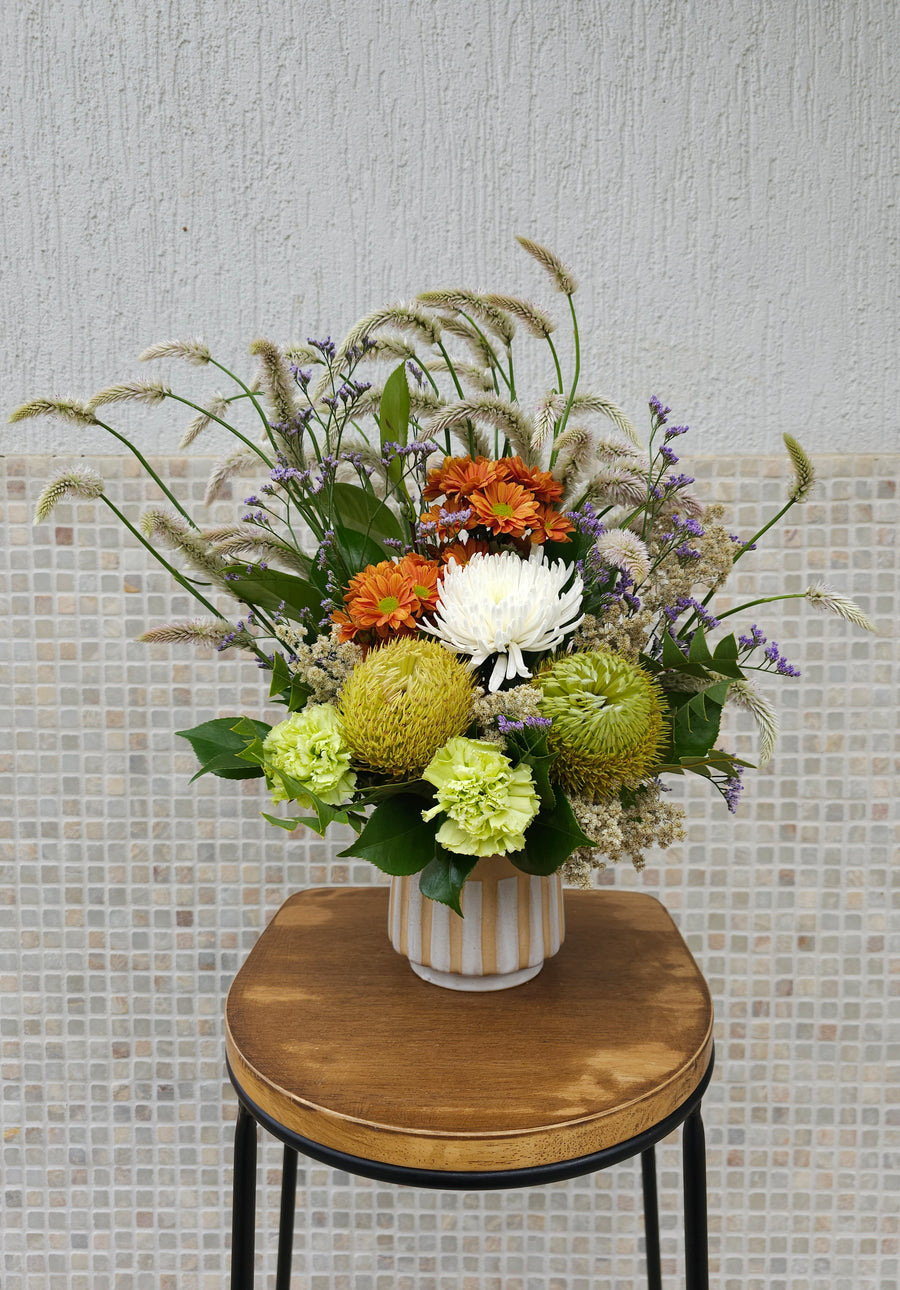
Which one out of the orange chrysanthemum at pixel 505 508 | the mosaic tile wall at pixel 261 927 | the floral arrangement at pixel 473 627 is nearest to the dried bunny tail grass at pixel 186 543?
the floral arrangement at pixel 473 627

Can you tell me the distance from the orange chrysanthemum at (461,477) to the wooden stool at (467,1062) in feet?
1.36

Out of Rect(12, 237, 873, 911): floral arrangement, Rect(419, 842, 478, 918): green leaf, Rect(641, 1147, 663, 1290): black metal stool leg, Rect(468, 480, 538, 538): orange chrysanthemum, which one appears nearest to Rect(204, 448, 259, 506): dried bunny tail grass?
Rect(12, 237, 873, 911): floral arrangement

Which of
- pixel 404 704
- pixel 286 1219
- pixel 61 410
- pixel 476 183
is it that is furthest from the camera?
pixel 476 183

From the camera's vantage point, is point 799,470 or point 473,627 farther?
point 799,470

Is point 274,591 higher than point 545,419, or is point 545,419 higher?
point 545,419

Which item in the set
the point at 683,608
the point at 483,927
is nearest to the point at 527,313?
the point at 683,608

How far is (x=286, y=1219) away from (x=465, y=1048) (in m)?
0.49

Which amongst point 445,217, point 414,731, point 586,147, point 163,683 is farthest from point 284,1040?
point 586,147

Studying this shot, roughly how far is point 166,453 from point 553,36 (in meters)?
0.70

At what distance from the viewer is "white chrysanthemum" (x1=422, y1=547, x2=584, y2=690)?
1.90 feet

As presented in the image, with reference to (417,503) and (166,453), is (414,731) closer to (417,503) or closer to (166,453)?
(417,503)

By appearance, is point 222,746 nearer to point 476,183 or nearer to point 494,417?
point 494,417

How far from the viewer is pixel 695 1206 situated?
2.34ft

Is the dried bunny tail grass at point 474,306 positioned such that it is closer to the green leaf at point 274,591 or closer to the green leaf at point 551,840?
the green leaf at point 274,591
